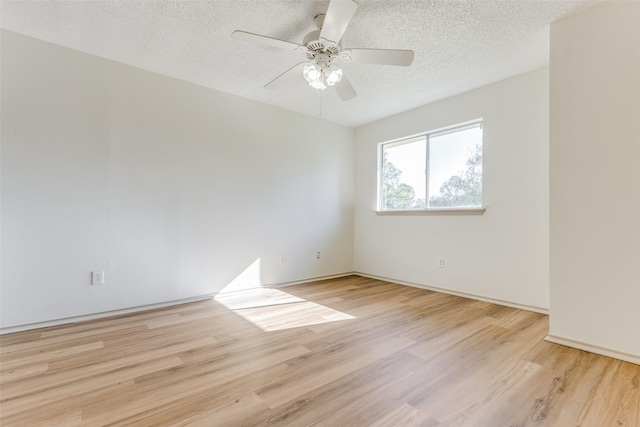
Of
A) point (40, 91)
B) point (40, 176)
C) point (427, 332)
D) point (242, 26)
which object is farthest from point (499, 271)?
point (40, 91)

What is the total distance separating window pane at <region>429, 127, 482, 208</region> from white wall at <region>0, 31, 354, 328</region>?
1.75 m

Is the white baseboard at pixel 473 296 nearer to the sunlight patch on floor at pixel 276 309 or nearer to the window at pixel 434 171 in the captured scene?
the window at pixel 434 171

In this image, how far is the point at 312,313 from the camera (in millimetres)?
2791

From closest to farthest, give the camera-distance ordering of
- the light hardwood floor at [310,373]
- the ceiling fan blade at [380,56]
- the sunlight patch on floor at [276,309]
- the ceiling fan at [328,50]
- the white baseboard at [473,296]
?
the light hardwood floor at [310,373] < the ceiling fan at [328,50] < the ceiling fan blade at [380,56] < the sunlight patch on floor at [276,309] < the white baseboard at [473,296]

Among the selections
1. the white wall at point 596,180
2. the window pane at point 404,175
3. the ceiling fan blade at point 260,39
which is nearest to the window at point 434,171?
the window pane at point 404,175

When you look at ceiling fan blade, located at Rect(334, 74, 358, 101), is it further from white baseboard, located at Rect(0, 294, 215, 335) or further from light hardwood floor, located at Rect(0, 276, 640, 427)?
white baseboard, located at Rect(0, 294, 215, 335)

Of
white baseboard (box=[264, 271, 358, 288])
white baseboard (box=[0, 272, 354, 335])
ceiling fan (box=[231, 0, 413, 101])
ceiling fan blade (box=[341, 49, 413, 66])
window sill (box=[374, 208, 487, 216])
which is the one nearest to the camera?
ceiling fan (box=[231, 0, 413, 101])

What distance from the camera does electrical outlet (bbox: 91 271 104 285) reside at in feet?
8.52

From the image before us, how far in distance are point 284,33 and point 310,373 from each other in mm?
2425

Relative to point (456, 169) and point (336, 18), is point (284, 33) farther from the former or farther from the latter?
point (456, 169)

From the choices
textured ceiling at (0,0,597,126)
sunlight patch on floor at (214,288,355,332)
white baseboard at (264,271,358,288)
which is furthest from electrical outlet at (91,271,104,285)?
textured ceiling at (0,0,597,126)

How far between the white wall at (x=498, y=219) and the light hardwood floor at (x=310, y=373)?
1.66 feet

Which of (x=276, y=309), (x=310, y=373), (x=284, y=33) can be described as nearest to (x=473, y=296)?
(x=276, y=309)

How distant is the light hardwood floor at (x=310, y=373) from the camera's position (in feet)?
4.42
